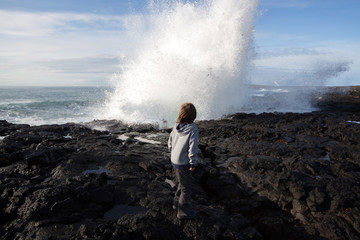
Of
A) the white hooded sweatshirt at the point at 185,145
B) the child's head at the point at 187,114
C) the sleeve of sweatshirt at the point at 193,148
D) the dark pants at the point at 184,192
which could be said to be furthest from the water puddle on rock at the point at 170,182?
the child's head at the point at 187,114

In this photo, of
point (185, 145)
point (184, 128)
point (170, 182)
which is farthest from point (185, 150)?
point (170, 182)

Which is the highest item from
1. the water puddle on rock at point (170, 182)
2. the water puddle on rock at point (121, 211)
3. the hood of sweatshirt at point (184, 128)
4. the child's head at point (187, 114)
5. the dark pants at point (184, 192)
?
the child's head at point (187, 114)

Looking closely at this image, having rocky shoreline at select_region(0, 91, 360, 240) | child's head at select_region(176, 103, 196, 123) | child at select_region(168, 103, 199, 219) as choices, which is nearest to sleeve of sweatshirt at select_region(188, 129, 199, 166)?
child at select_region(168, 103, 199, 219)

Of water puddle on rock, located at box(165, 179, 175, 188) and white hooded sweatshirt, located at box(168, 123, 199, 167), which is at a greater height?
white hooded sweatshirt, located at box(168, 123, 199, 167)

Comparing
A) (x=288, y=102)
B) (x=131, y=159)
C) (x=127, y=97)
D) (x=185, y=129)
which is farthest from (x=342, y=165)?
(x=288, y=102)

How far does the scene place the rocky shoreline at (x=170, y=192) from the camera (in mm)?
3411

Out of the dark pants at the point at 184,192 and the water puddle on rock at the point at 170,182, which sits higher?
the dark pants at the point at 184,192

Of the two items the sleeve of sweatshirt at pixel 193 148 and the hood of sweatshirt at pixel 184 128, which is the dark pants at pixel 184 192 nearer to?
the sleeve of sweatshirt at pixel 193 148

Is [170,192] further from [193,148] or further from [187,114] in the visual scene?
[187,114]

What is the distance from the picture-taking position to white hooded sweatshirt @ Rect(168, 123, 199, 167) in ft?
11.2

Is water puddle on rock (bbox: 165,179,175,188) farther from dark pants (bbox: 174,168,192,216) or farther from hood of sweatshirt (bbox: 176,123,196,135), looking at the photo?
hood of sweatshirt (bbox: 176,123,196,135)

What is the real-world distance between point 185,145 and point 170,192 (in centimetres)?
136

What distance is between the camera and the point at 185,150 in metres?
3.52

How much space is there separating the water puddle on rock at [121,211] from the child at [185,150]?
27.8 inches
